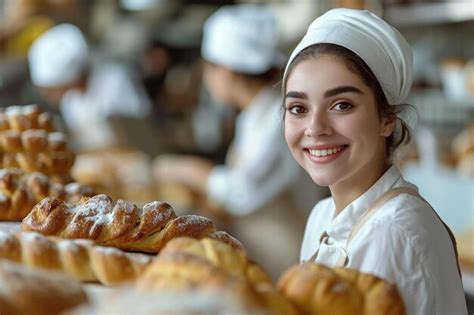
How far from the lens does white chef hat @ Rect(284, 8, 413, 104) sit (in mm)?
1361

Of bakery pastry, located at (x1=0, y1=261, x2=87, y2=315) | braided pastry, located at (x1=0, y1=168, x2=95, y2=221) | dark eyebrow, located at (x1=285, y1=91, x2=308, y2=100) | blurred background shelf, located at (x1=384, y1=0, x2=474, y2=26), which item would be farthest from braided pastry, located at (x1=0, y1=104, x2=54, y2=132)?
blurred background shelf, located at (x1=384, y1=0, x2=474, y2=26)

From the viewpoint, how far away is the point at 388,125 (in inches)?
57.2

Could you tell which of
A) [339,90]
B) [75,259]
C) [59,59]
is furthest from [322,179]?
[59,59]

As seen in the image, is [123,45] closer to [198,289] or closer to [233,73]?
[233,73]

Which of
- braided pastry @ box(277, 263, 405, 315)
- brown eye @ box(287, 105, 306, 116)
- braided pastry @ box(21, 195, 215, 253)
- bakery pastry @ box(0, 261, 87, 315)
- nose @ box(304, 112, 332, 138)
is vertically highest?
brown eye @ box(287, 105, 306, 116)

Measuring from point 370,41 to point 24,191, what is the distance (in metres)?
0.70

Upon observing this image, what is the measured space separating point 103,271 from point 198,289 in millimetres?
294

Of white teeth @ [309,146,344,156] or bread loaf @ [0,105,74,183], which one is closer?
white teeth @ [309,146,344,156]

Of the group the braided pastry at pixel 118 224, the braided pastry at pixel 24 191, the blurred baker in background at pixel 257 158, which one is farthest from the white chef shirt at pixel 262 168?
the braided pastry at pixel 118 224

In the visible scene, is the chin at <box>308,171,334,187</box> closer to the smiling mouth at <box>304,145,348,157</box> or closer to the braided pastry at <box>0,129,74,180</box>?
the smiling mouth at <box>304,145,348,157</box>

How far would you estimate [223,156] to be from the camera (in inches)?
255

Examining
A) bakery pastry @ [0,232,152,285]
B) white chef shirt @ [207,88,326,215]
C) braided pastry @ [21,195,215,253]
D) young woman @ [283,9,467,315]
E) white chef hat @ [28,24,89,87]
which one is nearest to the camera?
bakery pastry @ [0,232,152,285]

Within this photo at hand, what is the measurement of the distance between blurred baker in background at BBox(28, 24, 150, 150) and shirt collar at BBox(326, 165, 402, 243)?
137 inches

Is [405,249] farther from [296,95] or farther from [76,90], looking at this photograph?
[76,90]
